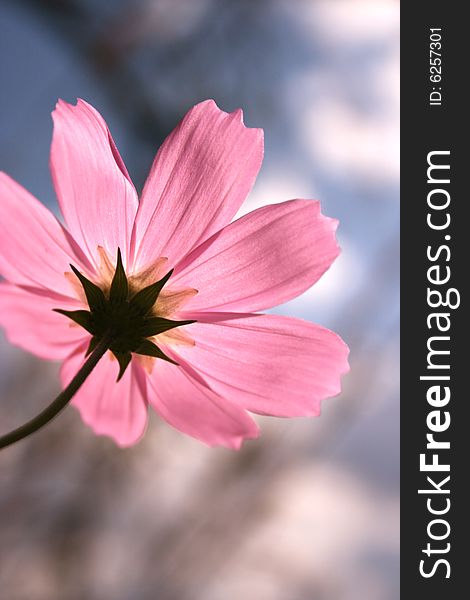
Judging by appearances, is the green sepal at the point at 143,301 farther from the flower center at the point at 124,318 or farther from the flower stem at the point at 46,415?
the flower stem at the point at 46,415

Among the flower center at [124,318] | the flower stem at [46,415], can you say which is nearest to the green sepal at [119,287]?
the flower center at [124,318]

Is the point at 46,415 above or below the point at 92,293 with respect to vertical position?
below

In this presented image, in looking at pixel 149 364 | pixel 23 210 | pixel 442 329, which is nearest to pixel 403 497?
pixel 442 329

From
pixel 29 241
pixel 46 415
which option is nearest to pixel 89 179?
pixel 29 241

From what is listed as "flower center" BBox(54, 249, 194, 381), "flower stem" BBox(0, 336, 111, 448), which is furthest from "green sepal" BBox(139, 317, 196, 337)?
"flower stem" BBox(0, 336, 111, 448)

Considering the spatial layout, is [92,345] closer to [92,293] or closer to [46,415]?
[92,293]

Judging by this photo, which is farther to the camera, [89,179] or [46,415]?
[89,179]
